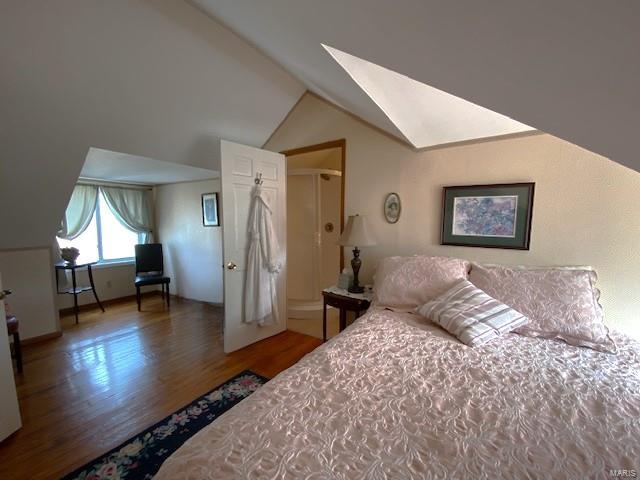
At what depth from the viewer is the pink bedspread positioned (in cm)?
72

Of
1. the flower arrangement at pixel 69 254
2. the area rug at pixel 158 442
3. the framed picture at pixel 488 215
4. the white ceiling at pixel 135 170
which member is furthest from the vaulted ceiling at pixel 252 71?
the area rug at pixel 158 442

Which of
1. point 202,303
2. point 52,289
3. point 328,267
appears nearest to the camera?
point 52,289

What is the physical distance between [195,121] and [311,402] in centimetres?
259

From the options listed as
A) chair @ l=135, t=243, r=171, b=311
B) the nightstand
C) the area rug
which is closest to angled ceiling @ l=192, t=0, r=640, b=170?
the nightstand

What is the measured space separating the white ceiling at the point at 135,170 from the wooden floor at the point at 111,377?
6.37 feet

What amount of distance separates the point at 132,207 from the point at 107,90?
316 cm

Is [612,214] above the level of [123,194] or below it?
below

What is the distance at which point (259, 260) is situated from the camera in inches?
108

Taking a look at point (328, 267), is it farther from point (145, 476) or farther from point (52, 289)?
point (52, 289)

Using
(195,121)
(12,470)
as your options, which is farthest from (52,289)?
(195,121)

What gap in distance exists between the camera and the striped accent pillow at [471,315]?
→ 1460 millimetres

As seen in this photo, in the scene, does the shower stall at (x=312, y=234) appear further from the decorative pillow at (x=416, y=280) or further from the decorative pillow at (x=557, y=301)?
the decorative pillow at (x=557, y=301)

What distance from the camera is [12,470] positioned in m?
1.44

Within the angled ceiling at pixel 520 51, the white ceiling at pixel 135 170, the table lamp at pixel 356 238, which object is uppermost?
the white ceiling at pixel 135 170
